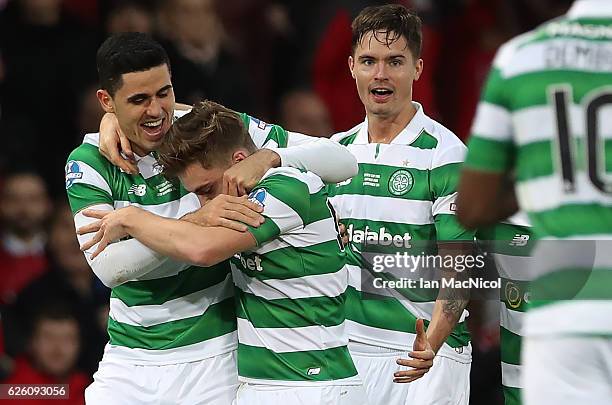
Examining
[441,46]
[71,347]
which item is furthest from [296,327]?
[441,46]

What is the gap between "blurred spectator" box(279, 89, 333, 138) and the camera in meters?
8.29

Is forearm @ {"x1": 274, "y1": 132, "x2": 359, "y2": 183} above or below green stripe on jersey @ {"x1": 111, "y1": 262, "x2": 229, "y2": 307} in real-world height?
above

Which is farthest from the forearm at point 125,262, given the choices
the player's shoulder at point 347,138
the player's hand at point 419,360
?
the player's shoulder at point 347,138

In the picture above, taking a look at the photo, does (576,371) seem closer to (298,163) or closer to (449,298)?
(298,163)

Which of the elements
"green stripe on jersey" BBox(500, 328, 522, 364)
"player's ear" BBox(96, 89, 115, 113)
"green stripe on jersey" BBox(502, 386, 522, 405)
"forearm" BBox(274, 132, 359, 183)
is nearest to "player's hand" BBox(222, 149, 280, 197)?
"forearm" BBox(274, 132, 359, 183)

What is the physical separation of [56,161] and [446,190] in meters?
3.43

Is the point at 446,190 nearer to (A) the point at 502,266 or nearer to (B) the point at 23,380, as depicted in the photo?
(A) the point at 502,266

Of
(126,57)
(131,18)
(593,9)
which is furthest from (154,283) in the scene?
(131,18)

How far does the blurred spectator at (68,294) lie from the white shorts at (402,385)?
215cm

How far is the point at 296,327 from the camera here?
14.6 ft

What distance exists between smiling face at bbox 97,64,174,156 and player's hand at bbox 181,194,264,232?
699 mm

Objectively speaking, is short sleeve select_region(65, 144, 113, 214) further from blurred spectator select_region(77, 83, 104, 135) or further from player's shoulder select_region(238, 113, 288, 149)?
blurred spectator select_region(77, 83, 104, 135)

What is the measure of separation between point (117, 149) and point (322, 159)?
32.5 inches

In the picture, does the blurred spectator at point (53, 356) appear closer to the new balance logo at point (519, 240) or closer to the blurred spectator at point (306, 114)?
the blurred spectator at point (306, 114)
